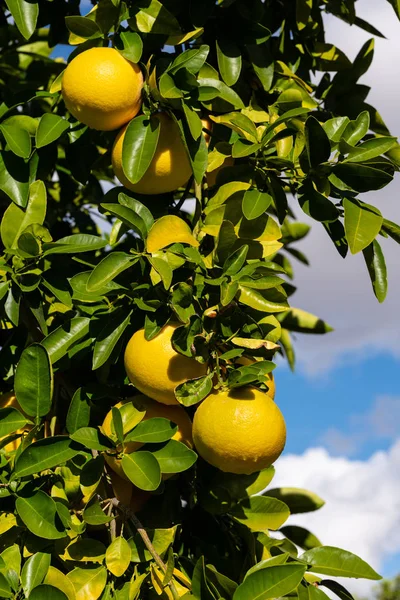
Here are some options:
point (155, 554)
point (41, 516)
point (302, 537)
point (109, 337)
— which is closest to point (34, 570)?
point (41, 516)

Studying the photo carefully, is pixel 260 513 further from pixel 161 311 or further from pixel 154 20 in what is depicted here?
pixel 154 20

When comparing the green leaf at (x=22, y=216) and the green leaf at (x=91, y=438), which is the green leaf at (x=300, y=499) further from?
the green leaf at (x=22, y=216)

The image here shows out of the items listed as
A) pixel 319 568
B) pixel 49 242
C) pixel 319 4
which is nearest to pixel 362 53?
pixel 319 4

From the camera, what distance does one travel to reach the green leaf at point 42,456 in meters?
1.27

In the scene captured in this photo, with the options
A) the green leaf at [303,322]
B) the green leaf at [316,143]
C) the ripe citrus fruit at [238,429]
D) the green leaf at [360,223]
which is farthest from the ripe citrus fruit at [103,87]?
the green leaf at [303,322]

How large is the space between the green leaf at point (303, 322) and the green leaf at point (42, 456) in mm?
1063

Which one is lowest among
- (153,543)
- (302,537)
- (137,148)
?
(302,537)

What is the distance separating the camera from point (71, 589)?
4.02 ft

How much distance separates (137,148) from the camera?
1.39 metres

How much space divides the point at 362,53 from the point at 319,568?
1.25 meters

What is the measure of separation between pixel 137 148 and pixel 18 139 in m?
0.27

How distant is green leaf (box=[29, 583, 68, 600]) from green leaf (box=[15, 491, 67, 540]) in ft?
0.29

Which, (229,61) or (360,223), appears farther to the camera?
(229,61)

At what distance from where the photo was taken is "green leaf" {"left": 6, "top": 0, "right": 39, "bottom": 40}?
5.04 ft
